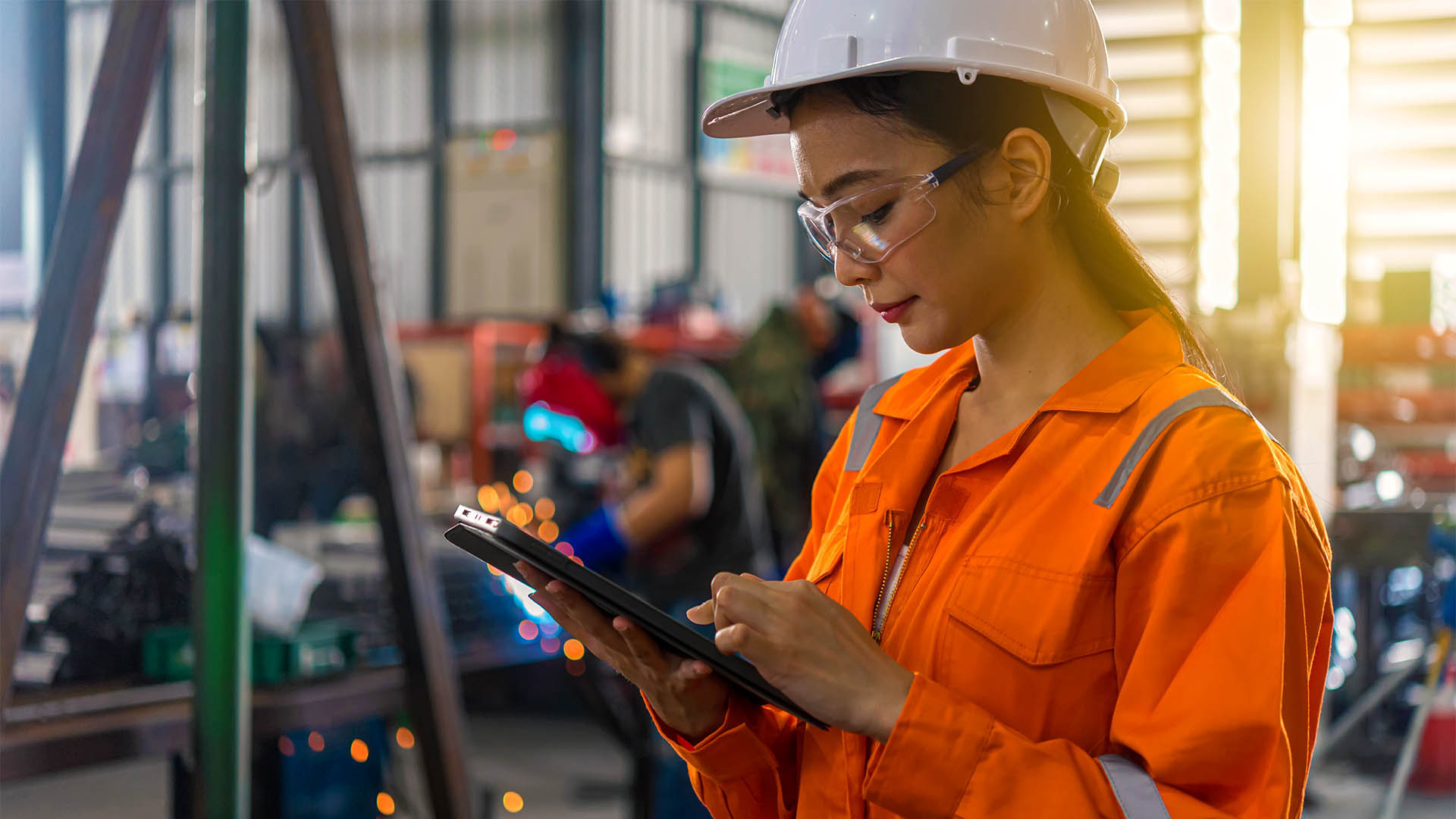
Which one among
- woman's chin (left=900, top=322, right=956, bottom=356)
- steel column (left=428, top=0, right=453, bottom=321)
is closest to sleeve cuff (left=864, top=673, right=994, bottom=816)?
woman's chin (left=900, top=322, right=956, bottom=356)

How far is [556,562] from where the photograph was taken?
42.6 inches

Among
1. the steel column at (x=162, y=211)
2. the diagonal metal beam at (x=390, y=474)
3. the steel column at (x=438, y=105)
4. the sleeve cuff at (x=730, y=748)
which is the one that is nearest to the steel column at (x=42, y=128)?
the diagonal metal beam at (x=390, y=474)

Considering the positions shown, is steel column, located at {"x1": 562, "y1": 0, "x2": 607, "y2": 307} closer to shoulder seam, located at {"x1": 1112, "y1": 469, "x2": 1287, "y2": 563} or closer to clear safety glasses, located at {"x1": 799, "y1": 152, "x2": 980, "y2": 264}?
clear safety glasses, located at {"x1": 799, "y1": 152, "x2": 980, "y2": 264}

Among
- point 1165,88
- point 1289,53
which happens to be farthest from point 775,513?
point 1165,88

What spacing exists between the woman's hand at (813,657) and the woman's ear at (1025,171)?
1.21ft

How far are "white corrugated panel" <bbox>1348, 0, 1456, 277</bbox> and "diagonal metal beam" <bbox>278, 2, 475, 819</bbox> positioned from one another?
5777 mm

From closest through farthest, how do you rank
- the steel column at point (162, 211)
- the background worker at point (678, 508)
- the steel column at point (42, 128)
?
the steel column at point (42, 128)
the background worker at point (678, 508)
the steel column at point (162, 211)

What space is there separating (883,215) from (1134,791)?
49 cm

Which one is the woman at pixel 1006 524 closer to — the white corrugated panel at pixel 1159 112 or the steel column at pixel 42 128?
the steel column at pixel 42 128

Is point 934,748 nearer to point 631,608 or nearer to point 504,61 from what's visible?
point 631,608

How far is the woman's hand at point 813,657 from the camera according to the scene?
39.1 inches

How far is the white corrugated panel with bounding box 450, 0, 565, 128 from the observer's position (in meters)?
9.50

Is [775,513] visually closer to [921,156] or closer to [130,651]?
[130,651]

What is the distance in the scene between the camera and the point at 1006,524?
1050 mm
